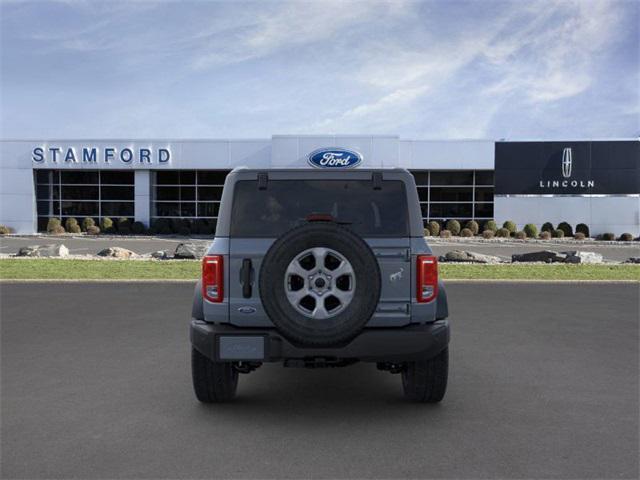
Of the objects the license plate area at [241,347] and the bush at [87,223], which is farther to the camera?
the bush at [87,223]

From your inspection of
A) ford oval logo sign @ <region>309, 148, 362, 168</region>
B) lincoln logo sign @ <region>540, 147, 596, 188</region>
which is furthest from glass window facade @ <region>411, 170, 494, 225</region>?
ford oval logo sign @ <region>309, 148, 362, 168</region>

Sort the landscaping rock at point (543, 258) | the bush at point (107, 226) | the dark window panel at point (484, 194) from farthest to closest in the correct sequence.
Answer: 1. the dark window panel at point (484, 194)
2. the bush at point (107, 226)
3. the landscaping rock at point (543, 258)

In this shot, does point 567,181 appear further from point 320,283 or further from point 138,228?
point 320,283

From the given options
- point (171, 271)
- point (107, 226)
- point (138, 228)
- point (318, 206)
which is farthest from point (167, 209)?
point (318, 206)

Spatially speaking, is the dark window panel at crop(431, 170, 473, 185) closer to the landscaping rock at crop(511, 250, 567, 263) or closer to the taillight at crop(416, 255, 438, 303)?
the landscaping rock at crop(511, 250, 567, 263)

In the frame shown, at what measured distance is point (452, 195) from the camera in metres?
40.7

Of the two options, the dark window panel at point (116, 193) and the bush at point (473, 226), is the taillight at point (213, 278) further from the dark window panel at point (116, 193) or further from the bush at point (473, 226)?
the dark window panel at point (116, 193)

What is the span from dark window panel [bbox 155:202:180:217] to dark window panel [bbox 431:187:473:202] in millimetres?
17850

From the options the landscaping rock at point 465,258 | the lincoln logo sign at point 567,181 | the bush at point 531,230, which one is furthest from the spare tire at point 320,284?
A: the lincoln logo sign at point 567,181

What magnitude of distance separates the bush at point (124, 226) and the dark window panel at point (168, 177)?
4005 millimetres

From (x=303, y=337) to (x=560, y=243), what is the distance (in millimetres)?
32564

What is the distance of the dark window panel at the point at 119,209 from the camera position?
140ft

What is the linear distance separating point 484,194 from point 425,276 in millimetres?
37142

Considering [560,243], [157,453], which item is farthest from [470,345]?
[560,243]
